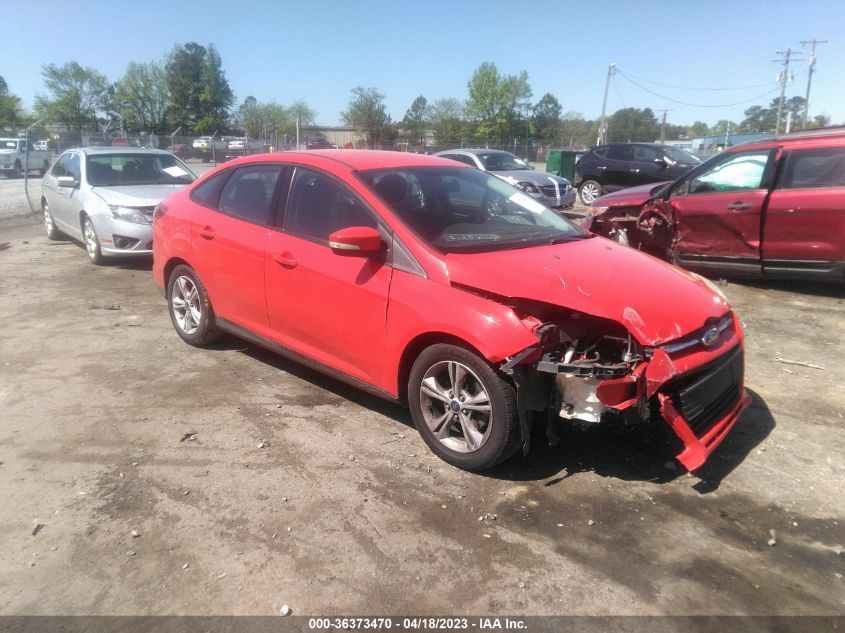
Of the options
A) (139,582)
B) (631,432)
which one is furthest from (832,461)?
(139,582)

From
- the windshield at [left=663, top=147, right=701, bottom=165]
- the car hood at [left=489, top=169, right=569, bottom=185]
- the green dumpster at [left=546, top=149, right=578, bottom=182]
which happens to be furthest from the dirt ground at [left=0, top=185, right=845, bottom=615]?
the green dumpster at [left=546, top=149, right=578, bottom=182]

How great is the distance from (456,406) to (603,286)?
3.38ft

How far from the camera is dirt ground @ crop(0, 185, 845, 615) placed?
2.52 metres

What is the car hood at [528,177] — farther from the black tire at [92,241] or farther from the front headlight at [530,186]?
the black tire at [92,241]

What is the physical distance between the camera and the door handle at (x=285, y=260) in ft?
13.3

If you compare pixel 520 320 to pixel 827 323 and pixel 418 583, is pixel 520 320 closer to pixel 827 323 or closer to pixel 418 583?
pixel 418 583

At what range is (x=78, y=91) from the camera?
2795 inches

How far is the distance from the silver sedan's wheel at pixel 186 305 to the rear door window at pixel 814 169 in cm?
631

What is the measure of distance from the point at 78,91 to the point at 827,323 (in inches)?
3275

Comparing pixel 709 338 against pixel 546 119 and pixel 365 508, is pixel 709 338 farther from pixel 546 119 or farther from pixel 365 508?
pixel 546 119

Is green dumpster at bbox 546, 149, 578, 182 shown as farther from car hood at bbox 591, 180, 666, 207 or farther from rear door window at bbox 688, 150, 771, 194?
rear door window at bbox 688, 150, 771, 194

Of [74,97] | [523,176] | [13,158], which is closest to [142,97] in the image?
[74,97]

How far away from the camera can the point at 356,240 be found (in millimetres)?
3471

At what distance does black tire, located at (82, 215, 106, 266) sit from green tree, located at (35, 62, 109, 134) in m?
69.7
